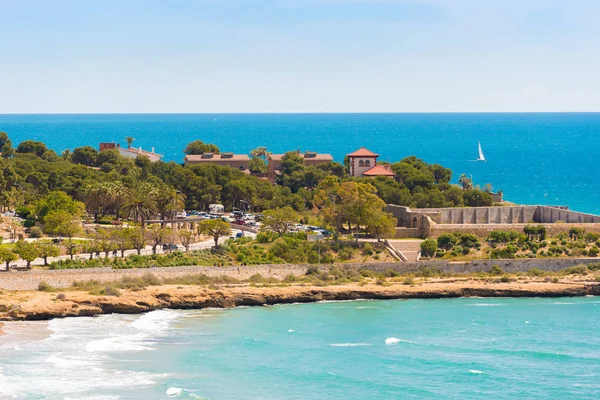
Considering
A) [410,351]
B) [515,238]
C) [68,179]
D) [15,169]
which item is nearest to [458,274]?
[515,238]

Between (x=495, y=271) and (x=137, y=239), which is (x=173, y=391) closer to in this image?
(x=137, y=239)

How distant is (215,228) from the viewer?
75.5 m

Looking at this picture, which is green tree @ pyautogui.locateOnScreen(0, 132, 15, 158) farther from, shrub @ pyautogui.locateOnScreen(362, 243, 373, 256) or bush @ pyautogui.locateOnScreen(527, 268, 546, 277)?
bush @ pyautogui.locateOnScreen(527, 268, 546, 277)

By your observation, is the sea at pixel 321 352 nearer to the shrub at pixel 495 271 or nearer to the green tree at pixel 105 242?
the shrub at pixel 495 271

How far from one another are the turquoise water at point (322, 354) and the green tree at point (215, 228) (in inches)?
489

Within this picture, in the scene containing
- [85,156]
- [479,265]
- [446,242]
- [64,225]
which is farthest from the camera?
[85,156]

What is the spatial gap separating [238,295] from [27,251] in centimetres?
1409

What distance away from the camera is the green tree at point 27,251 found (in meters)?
66.9

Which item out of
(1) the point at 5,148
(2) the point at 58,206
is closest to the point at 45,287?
(2) the point at 58,206

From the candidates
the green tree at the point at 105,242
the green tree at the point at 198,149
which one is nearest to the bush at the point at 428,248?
the green tree at the point at 105,242

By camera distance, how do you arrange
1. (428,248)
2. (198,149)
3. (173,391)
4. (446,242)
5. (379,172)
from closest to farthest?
(173,391), (428,248), (446,242), (379,172), (198,149)

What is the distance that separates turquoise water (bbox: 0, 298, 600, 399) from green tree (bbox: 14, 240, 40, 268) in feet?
31.3

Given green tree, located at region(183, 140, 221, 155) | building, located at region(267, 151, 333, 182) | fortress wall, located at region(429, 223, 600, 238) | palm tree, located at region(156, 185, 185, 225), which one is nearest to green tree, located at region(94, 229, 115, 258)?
palm tree, located at region(156, 185, 185, 225)

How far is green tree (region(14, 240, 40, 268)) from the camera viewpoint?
66.9 m
